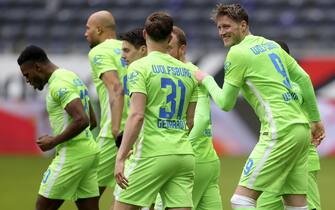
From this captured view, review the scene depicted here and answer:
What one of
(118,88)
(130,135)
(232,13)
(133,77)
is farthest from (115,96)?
(130,135)

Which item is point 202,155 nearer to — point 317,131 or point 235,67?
point 317,131

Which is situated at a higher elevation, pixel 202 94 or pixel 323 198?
pixel 202 94

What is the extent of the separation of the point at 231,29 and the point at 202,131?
3.59 ft

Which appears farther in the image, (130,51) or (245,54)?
(130,51)

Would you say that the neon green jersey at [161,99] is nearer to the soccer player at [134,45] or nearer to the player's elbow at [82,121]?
the soccer player at [134,45]

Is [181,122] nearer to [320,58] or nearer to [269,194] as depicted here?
[269,194]

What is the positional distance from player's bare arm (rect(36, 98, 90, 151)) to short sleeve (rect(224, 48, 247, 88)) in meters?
1.73

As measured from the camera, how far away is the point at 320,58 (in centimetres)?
1980

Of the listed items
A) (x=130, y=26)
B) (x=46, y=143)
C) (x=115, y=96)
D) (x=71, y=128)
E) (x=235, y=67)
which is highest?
(x=235, y=67)

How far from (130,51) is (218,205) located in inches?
63.0

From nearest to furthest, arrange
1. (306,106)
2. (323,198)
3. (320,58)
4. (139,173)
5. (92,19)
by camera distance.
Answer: (139,173), (306,106), (92,19), (323,198), (320,58)

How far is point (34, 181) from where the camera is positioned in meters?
16.0

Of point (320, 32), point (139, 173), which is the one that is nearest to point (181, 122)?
point (139, 173)

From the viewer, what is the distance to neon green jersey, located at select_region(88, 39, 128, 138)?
9828 mm
